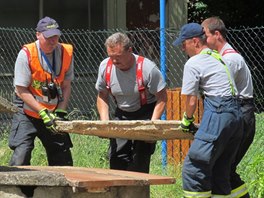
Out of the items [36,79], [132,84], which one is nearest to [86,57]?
[36,79]

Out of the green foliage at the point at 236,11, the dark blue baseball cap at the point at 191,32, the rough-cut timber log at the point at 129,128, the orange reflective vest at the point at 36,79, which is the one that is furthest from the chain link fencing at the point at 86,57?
the dark blue baseball cap at the point at 191,32

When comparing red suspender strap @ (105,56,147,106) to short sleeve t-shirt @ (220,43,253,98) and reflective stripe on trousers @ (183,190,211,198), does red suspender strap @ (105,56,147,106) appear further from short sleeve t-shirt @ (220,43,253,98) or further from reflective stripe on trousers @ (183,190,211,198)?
reflective stripe on trousers @ (183,190,211,198)

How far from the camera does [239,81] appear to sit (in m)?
6.79

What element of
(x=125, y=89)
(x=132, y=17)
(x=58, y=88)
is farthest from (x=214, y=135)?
(x=132, y=17)

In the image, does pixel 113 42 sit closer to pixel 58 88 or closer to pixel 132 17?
pixel 58 88

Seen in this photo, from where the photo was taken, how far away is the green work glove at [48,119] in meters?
6.91

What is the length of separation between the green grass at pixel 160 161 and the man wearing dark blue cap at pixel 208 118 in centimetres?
96

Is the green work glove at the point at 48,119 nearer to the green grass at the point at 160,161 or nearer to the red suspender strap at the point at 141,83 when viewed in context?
the red suspender strap at the point at 141,83

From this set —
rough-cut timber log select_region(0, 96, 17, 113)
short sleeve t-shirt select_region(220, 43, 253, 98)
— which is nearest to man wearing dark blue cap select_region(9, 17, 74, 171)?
short sleeve t-shirt select_region(220, 43, 253, 98)

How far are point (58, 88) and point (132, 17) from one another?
239 inches

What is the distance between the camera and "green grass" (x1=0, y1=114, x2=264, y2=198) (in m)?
7.46

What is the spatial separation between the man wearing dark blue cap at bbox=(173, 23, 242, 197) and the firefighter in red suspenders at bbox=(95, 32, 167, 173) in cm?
81

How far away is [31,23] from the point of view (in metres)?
12.8

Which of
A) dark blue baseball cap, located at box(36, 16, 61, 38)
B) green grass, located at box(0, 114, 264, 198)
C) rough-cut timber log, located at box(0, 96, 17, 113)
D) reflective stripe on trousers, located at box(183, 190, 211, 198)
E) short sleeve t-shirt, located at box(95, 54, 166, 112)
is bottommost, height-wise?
green grass, located at box(0, 114, 264, 198)
